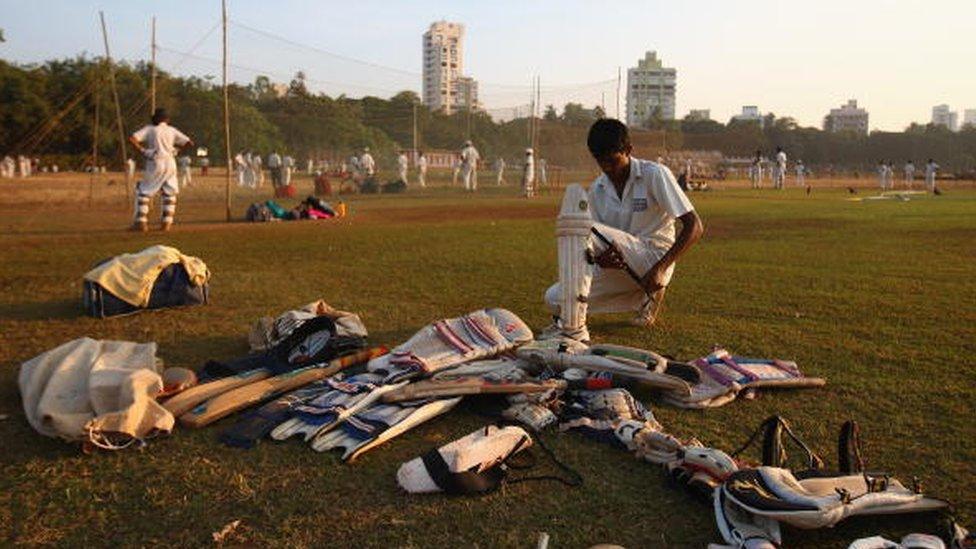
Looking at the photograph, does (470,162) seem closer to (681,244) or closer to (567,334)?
(681,244)

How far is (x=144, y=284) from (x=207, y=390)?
2.65 metres

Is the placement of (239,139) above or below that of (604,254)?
above

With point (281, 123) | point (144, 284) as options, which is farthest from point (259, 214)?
point (281, 123)

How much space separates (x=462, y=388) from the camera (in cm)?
403

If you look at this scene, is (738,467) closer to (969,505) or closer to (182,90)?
(969,505)

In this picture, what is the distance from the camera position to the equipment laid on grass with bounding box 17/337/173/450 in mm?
3561

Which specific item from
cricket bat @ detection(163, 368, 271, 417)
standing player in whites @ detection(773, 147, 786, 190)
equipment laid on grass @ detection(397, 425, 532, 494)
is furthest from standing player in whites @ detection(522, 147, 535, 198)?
equipment laid on grass @ detection(397, 425, 532, 494)

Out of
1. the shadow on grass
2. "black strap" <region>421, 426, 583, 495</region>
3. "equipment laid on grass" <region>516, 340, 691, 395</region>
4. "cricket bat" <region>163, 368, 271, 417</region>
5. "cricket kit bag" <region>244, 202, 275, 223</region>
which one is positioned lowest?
"black strap" <region>421, 426, 583, 495</region>

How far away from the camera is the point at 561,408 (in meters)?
4.03

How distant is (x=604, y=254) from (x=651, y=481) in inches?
100

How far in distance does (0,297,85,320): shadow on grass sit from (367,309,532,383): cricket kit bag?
11.2 feet

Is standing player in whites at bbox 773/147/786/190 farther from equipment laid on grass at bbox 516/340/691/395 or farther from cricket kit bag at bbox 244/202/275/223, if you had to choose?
equipment laid on grass at bbox 516/340/691/395

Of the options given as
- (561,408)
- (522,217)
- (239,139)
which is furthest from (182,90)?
(561,408)

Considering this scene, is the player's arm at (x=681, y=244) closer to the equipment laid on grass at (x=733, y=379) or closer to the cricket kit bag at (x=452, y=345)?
the equipment laid on grass at (x=733, y=379)
